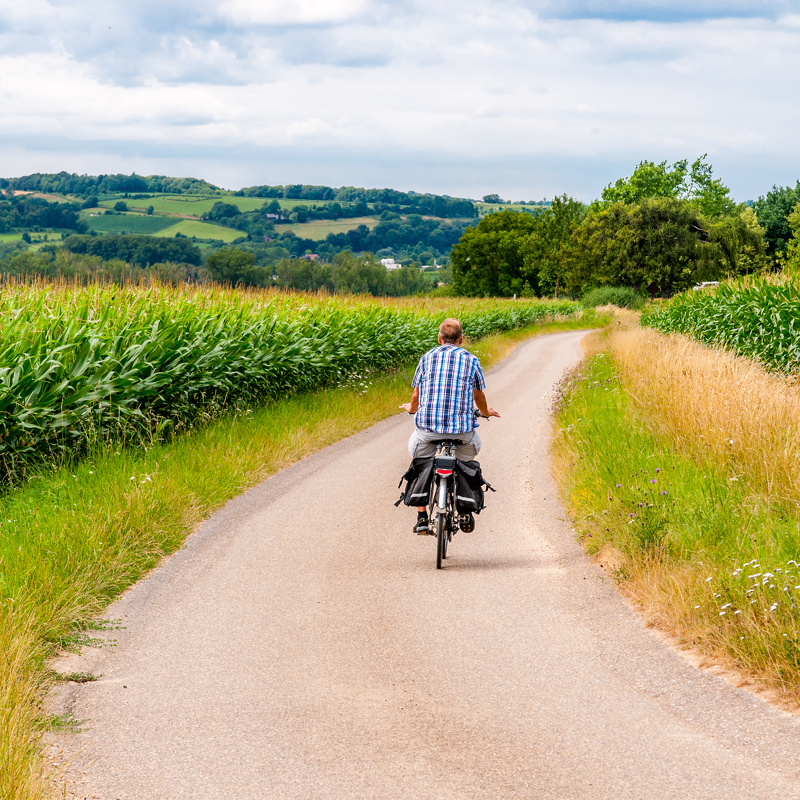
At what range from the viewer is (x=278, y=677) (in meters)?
4.98

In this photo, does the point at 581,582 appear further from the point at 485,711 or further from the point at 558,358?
the point at 558,358

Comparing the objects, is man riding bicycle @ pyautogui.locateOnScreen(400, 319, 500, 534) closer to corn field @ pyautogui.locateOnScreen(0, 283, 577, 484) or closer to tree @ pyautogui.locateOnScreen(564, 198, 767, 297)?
corn field @ pyautogui.locateOnScreen(0, 283, 577, 484)

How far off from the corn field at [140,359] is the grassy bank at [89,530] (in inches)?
20.5

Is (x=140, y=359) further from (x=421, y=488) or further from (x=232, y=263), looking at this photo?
(x=232, y=263)

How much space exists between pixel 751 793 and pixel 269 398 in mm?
13040

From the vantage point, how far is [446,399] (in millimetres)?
7836

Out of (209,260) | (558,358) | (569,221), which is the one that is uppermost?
(569,221)

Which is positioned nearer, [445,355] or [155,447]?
[445,355]

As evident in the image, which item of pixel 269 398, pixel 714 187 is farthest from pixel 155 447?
pixel 714 187

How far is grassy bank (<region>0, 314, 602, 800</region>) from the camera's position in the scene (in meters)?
4.21

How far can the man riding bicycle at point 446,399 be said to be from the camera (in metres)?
7.83

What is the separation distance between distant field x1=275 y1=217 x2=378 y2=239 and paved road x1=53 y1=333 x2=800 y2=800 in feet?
430

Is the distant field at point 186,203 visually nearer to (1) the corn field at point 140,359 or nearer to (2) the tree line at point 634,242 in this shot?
(2) the tree line at point 634,242

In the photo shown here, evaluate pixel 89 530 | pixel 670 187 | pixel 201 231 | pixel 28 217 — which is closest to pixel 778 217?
pixel 670 187
